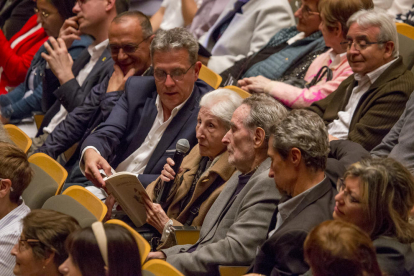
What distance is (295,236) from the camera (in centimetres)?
182

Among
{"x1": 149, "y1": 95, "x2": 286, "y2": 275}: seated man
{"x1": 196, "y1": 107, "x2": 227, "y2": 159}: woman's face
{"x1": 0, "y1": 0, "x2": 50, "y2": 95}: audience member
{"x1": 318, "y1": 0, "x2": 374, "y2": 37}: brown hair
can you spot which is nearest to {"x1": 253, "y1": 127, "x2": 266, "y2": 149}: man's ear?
{"x1": 149, "y1": 95, "x2": 286, "y2": 275}: seated man

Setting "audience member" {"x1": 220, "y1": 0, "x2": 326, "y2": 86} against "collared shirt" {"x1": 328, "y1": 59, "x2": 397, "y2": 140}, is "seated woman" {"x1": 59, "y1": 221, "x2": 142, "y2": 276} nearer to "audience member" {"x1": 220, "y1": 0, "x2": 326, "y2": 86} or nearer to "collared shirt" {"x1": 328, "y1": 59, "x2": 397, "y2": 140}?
"collared shirt" {"x1": 328, "y1": 59, "x2": 397, "y2": 140}

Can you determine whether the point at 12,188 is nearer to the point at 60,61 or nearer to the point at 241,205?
the point at 241,205

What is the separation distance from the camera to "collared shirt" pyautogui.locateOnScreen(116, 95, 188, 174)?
3137 mm

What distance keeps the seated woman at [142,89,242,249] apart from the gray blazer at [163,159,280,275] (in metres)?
0.26

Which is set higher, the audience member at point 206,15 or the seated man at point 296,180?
the seated man at point 296,180

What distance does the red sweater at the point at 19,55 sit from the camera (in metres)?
4.95

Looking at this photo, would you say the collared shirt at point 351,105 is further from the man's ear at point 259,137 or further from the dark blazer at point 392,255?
the dark blazer at point 392,255

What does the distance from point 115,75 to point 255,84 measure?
96 centimetres

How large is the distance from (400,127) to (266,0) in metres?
1.96

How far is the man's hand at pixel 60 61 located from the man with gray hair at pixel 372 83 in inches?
78.6

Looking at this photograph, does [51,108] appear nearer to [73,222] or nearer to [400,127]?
[73,222]

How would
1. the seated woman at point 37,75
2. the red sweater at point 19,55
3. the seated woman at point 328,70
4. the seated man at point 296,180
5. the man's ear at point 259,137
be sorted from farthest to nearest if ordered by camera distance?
1. the red sweater at point 19,55
2. the seated woman at point 37,75
3. the seated woman at point 328,70
4. the man's ear at point 259,137
5. the seated man at point 296,180

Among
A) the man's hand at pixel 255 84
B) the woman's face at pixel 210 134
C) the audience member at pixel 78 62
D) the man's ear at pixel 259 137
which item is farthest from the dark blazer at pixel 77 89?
the man's ear at pixel 259 137
